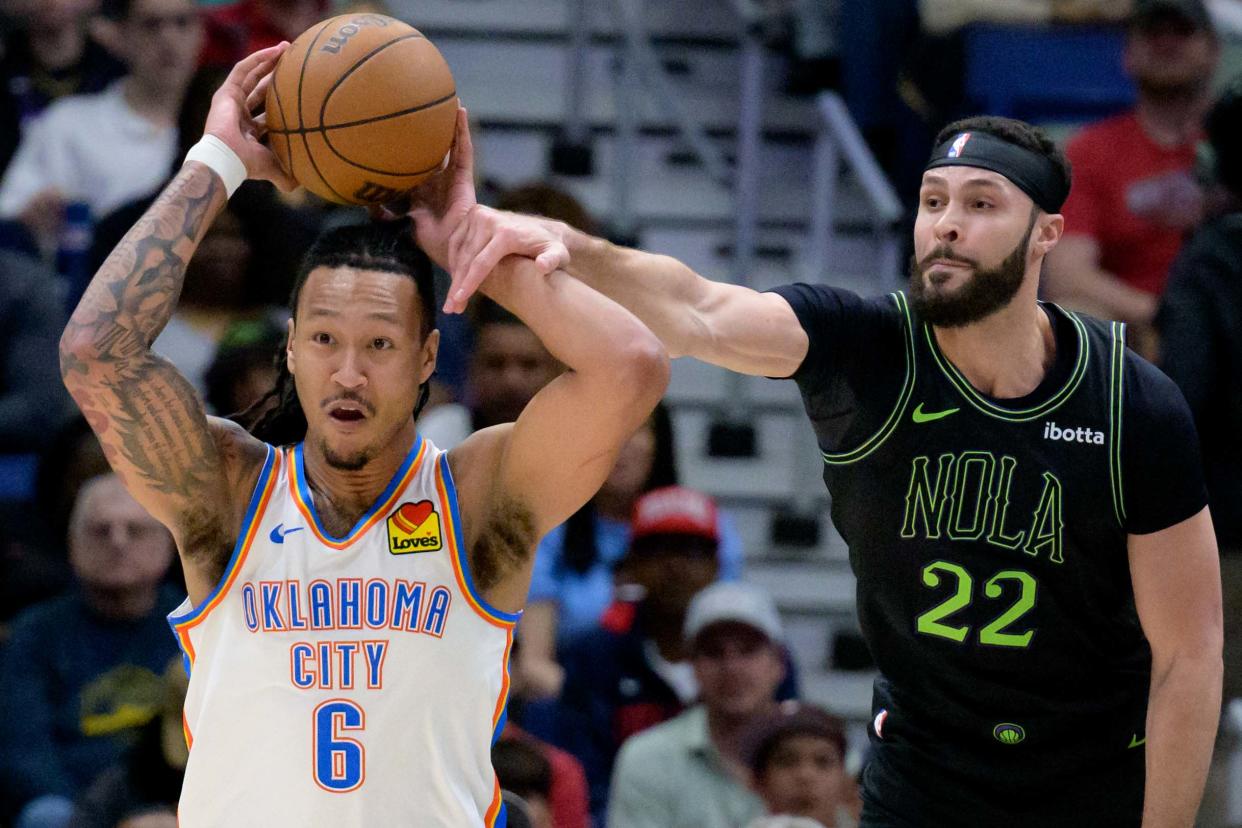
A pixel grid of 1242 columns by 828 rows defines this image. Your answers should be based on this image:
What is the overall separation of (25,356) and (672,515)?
8.72 feet

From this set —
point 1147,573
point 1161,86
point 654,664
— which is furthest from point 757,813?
point 1161,86

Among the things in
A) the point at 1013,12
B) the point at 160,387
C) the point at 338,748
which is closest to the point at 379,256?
the point at 160,387

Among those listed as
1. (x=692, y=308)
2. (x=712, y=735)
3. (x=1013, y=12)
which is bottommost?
(x=712, y=735)

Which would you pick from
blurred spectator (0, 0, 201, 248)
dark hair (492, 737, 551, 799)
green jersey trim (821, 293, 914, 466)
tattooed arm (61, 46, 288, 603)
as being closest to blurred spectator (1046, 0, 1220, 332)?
dark hair (492, 737, 551, 799)

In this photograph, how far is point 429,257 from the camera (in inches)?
166

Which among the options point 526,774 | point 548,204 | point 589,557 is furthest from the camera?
point 548,204

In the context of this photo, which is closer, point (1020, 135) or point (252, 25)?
point (1020, 135)

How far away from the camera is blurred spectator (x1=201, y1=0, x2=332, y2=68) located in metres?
8.34

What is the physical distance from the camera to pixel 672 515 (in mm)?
7062

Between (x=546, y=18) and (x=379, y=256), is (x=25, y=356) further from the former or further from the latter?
(x=379, y=256)

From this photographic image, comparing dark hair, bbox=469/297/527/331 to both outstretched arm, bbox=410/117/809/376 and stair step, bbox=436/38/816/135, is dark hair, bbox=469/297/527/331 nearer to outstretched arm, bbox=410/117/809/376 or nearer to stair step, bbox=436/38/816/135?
stair step, bbox=436/38/816/135

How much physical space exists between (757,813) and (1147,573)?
2.39 metres

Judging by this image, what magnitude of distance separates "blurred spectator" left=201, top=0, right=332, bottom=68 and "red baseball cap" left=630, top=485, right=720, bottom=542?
9.08 feet

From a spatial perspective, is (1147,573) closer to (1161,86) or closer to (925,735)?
(925,735)
